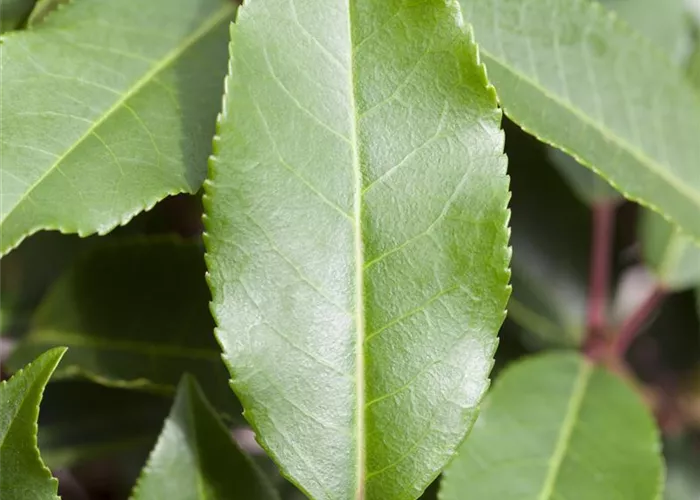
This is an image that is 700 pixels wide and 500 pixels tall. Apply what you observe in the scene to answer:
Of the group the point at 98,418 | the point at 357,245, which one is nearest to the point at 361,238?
the point at 357,245

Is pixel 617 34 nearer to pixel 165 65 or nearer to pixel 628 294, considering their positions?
pixel 165 65

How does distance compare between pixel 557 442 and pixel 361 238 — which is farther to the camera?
pixel 557 442

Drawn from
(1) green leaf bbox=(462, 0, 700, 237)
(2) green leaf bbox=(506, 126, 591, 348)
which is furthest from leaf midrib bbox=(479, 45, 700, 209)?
(2) green leaf bbox=(506, 126, 591, 348)

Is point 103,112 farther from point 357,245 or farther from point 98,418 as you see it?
point 98,418

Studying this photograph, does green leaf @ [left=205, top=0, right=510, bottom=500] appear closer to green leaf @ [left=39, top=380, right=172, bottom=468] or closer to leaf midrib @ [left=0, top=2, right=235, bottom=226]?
leaf midrib @ [left=0, top=2, right=235, bottom=226]

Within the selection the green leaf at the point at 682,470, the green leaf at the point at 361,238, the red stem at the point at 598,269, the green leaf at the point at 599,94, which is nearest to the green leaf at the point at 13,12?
the green leaf at the point at 361,238
